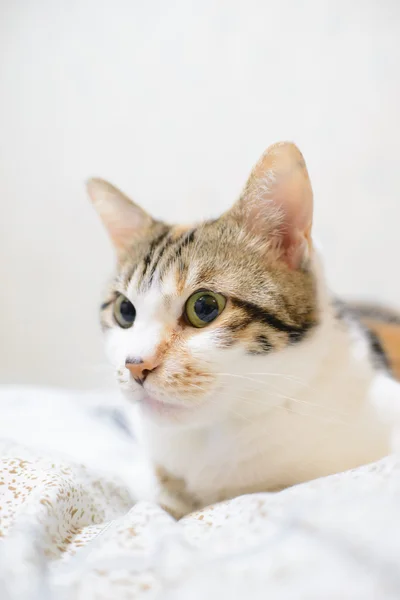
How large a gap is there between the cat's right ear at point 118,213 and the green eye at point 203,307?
0.31 m

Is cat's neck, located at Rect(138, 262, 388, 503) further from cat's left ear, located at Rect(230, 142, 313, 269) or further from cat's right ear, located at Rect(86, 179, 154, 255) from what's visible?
cat's right ear, located at Rect(86, 179, 154, 255)

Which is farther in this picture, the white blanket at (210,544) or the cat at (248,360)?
the cat at (248,360)

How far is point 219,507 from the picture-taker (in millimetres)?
658

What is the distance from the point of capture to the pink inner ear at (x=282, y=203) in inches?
31.1

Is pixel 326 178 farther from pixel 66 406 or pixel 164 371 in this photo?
pixel 164 371

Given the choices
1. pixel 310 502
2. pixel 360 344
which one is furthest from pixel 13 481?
pixel 360 344

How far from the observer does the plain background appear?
1.85 m

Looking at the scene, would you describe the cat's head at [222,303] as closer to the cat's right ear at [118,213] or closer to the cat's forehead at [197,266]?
the cat's forehead at [197,266]

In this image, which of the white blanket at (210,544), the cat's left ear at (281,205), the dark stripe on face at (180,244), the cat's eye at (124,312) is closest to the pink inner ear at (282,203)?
the cat's left ear at (281,205)

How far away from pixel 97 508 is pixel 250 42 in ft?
5.79

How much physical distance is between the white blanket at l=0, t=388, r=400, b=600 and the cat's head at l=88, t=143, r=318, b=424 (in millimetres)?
163

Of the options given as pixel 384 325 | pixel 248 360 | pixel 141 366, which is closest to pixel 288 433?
pixel 248 360

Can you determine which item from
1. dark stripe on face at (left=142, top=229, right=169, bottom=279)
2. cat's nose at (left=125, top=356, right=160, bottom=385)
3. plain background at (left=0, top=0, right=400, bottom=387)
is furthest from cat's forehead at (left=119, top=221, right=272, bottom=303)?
plain background at (left=0, top=0, right=400, bottom=387)

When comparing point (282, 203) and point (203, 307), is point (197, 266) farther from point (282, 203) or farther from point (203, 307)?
point (282, 203)
